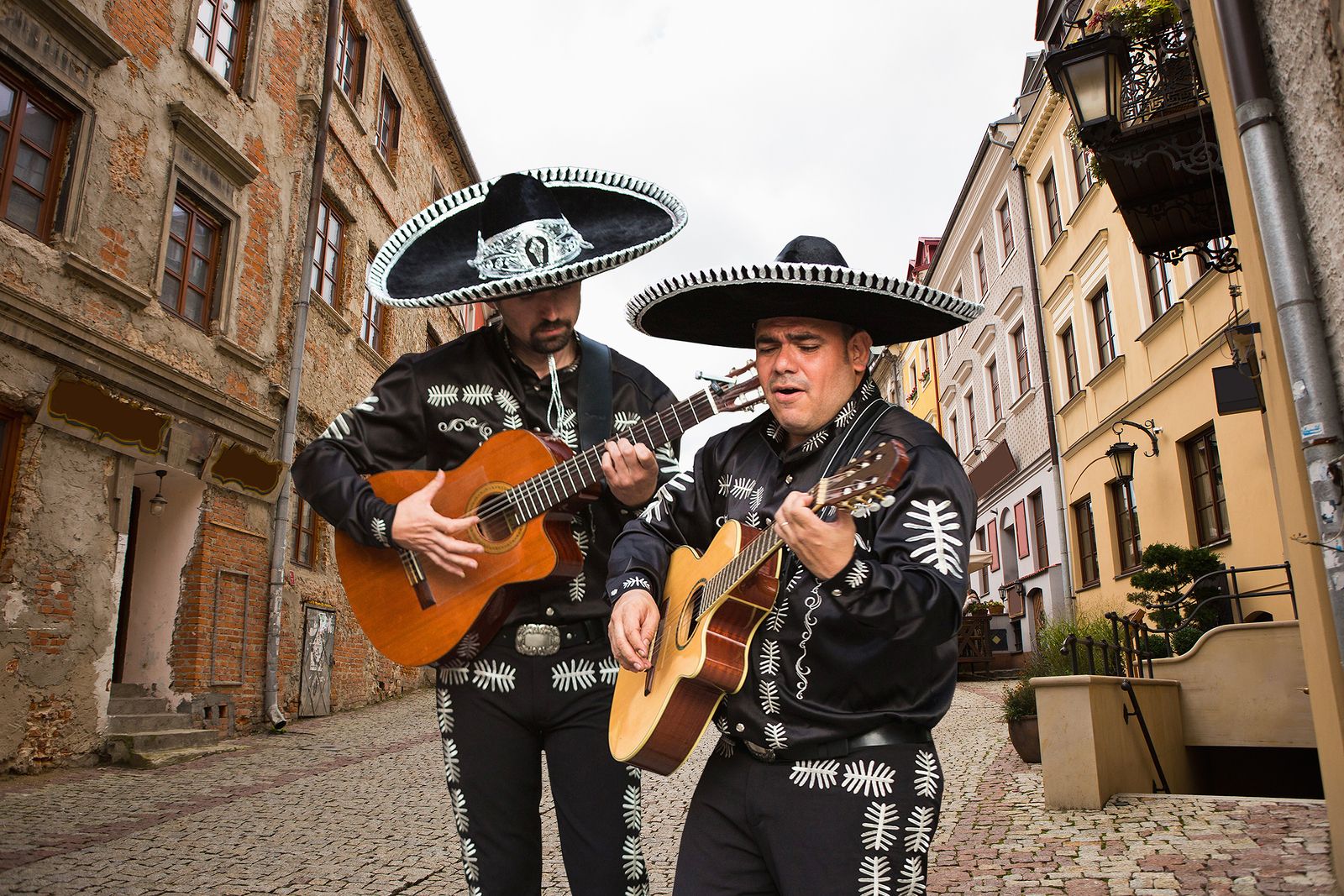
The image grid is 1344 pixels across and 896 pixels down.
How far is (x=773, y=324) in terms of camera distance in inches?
83.4

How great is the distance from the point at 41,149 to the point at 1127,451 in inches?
537

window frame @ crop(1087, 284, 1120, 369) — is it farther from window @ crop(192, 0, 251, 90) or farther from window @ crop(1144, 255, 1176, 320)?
window @ crop(192, 0, 251, 90)

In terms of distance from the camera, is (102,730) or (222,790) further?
(102,730)

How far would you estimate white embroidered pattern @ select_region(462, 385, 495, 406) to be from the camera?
2.73 meters

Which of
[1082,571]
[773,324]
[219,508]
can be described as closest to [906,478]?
[773,324]

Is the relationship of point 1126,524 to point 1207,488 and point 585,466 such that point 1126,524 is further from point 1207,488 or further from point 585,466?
point 585,466

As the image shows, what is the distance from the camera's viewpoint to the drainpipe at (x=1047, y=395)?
1850 centimetres

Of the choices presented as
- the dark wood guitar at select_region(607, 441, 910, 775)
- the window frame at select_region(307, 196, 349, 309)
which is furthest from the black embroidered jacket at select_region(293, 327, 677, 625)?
the window frame at select_region(307, 196, 349, 309)

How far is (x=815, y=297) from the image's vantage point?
2035mm

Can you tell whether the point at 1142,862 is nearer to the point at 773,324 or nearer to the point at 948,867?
the point at 948,867

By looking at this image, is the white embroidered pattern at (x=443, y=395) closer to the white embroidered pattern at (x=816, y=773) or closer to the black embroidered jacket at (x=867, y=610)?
the black embroidered jacket at (x=867, y=610)

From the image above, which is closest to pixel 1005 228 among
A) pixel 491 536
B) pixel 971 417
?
pixel 971 417

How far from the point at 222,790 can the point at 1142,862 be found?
635cm

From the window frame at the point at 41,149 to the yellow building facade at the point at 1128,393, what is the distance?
36.0ft
